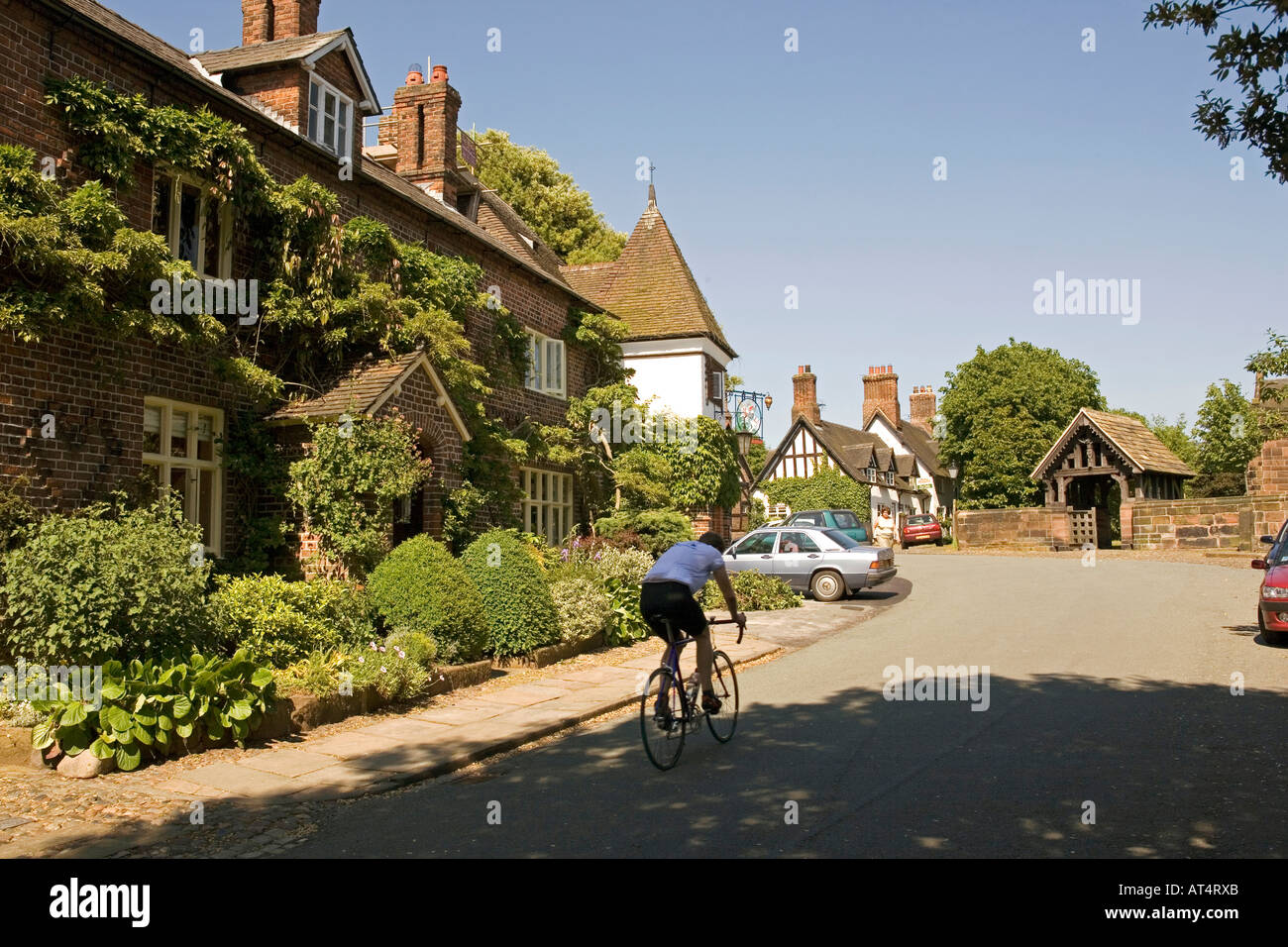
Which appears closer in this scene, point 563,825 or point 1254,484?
point 563,825

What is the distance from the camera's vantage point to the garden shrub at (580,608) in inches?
537

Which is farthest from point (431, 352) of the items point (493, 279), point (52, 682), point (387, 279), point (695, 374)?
point (695, 374)

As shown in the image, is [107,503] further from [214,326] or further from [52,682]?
[52,682]

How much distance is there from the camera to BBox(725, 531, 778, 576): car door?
21.6m

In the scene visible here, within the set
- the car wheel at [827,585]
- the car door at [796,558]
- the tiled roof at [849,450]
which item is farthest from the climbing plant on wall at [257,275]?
the tiled roof at [849,450]

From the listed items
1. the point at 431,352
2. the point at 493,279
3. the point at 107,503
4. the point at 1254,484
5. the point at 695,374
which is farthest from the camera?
the point at 1254,484

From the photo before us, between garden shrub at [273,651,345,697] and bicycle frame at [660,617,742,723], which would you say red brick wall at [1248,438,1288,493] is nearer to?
bicycle frame at [660,617,742,723]

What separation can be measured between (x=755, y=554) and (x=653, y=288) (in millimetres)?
8923

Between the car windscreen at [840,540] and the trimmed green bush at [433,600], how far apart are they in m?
11.5

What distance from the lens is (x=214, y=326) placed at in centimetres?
1115

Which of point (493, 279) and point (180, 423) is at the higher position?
point (493, 279)
